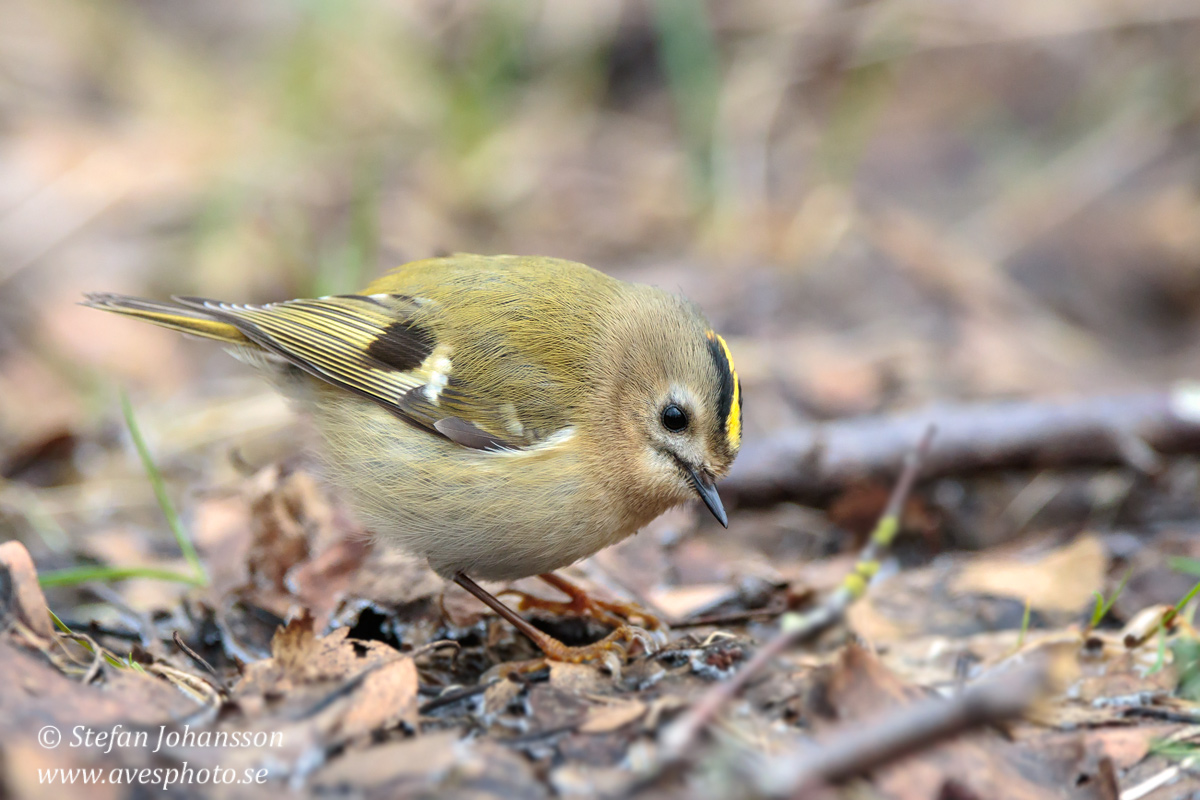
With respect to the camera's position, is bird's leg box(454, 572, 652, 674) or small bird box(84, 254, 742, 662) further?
small bird box(84, 254, 742, 662)

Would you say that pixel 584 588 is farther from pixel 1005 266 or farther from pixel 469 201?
pixel 1005 266

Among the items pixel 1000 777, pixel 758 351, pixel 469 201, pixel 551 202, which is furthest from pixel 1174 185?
pixel 1000 777

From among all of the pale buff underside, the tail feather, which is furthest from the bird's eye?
the tail feather

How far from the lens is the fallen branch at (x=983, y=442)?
175 inches

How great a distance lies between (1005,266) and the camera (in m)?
6.99

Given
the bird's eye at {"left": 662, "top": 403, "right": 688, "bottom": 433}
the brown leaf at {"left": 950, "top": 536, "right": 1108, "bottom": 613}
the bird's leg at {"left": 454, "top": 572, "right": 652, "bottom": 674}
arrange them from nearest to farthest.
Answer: the bird's leg at {"left": 454, "top": 572, "right": 652, "bottom": 674} → the bird's eye at {"left": 662, "top": 403, "right": 688, "bottom": 433} → the brown leaf at {"left": 950, "top": 536, "right": 1108, "bottom": 613}

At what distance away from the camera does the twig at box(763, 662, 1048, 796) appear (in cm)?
153

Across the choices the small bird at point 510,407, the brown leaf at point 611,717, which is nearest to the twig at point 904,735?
the brown leaf at point 611,717

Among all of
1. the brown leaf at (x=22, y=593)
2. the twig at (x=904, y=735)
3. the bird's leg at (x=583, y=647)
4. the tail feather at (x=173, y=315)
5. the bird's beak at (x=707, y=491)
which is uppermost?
the tail feather at (x=173, y=315)

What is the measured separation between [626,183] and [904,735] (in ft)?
21.0

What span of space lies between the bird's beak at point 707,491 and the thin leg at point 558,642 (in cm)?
44

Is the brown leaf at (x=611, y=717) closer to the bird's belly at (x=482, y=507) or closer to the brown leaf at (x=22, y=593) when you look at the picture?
the bird's belly at (x=482, y=507)

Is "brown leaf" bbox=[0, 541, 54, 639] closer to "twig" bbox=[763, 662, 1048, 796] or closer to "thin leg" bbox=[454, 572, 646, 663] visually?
"thin leg" bbox=[454, 572, 646, 663]

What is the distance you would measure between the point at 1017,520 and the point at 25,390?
4876mm
